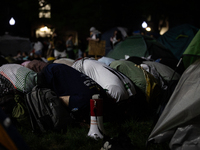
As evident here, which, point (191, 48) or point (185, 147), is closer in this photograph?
point (185, 147)

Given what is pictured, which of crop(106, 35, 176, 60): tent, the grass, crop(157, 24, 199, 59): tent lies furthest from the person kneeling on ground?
crop(157, 24, 199, 59): tent

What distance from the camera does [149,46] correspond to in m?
7.25

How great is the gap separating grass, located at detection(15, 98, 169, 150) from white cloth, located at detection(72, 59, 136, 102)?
227 mm

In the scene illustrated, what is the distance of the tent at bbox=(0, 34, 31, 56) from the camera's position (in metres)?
19.2

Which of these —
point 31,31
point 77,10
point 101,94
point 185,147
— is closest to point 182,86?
point 185,147

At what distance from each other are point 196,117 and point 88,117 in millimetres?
1397

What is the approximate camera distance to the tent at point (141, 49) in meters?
7.08

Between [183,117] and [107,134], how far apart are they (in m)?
0.95

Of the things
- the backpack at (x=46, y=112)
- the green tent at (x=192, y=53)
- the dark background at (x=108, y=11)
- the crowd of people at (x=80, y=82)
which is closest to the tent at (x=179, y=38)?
the dark background at (x=108, y=11)

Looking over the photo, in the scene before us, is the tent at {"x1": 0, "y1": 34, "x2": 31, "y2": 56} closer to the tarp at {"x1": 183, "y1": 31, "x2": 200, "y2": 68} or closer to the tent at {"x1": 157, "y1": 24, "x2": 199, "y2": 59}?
the tent at {"x1": 157, "y1": 24, "x2": 199, "y2": 59}

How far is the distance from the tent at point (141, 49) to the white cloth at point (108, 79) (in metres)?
3.34

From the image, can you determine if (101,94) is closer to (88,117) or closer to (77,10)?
(88,117)

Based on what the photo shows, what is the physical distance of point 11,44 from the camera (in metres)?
19.5

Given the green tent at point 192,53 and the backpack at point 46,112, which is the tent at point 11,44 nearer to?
the backpack at point 46,112
